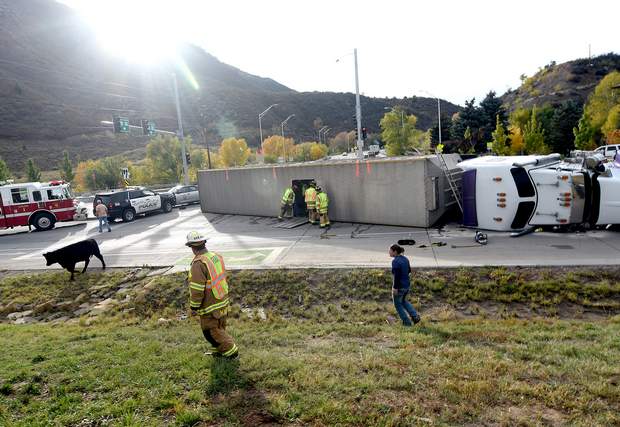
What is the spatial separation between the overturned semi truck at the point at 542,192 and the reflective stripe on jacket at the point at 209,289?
10004 millimetres

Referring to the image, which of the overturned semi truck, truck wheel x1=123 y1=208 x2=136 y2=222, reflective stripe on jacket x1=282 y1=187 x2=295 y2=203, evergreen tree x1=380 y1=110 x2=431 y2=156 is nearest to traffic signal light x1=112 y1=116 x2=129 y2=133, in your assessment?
truck wheel x1=123 y1=208 x2=136 y2=222

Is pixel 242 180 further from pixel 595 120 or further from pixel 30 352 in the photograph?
pixel 595 120

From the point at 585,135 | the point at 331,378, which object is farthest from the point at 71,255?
the point at 585,135

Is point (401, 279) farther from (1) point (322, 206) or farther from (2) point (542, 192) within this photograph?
(1) point (322, 206)

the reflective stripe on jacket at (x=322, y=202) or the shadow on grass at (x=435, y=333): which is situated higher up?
the reflective stripe on jacket at (x=322, y=202)

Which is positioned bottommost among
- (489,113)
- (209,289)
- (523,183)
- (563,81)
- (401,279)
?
(401,279)

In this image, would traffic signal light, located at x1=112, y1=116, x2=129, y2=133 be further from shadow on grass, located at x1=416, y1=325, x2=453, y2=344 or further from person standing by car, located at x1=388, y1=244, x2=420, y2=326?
shadow on grass, located at x1=416, y1=325, x2=453, y2=344

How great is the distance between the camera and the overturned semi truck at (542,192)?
11.5m

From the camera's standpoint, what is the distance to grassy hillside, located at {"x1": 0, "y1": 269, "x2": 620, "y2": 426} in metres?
3.99

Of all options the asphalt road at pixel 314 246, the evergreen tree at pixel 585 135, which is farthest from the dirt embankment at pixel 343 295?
the evergreen tree at pixel 585 135

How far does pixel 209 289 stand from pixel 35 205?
71.3 ft

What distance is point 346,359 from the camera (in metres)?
5.24

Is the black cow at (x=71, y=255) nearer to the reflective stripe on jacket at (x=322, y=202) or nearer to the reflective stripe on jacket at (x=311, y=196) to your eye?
the reflective stripe on jacket at (x=311, y=196)

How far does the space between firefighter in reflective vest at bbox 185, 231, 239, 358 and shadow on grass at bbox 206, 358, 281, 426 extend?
0.33 m
